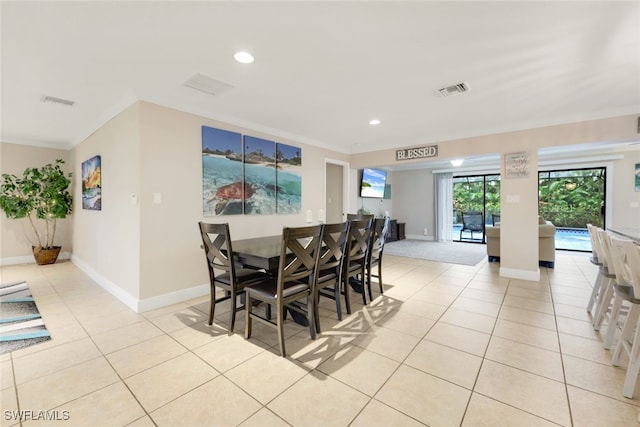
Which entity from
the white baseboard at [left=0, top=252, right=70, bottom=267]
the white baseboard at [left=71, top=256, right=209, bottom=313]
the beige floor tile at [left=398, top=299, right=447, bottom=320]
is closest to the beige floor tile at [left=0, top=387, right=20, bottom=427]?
the white baseboard at [left=71, top=256, right=209, bottom=313]

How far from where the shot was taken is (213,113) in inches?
144

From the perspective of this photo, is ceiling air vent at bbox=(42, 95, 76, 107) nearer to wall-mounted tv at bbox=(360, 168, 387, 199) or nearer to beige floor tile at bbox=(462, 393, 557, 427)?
beige floor tile at bbox=(462, 393, 557, 427)

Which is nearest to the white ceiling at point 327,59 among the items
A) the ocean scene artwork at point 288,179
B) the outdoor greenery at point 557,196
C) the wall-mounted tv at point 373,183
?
the ocean scene artwork at point 288,179

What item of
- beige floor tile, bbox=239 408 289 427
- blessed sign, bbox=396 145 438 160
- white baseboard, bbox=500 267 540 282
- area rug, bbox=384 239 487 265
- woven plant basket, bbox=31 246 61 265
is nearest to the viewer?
beige floor tile, bbox=239 408 289 427

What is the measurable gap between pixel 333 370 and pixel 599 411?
1.57 meters

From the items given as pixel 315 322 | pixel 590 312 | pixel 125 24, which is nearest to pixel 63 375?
pixel 315 322

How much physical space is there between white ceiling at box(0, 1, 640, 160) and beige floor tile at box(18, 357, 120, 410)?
245 cm

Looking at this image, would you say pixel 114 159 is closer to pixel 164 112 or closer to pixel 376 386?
pixel 164 112

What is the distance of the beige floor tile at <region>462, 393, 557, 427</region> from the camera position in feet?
4.89

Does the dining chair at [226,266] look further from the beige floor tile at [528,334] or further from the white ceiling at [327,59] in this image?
the beige floor tile at [528,334]

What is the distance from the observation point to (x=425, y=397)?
170 cm

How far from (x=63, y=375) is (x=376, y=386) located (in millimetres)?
2186

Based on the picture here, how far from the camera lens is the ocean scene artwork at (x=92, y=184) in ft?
13.1

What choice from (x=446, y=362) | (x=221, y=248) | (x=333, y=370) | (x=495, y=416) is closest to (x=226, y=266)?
(x=221, y=248)
